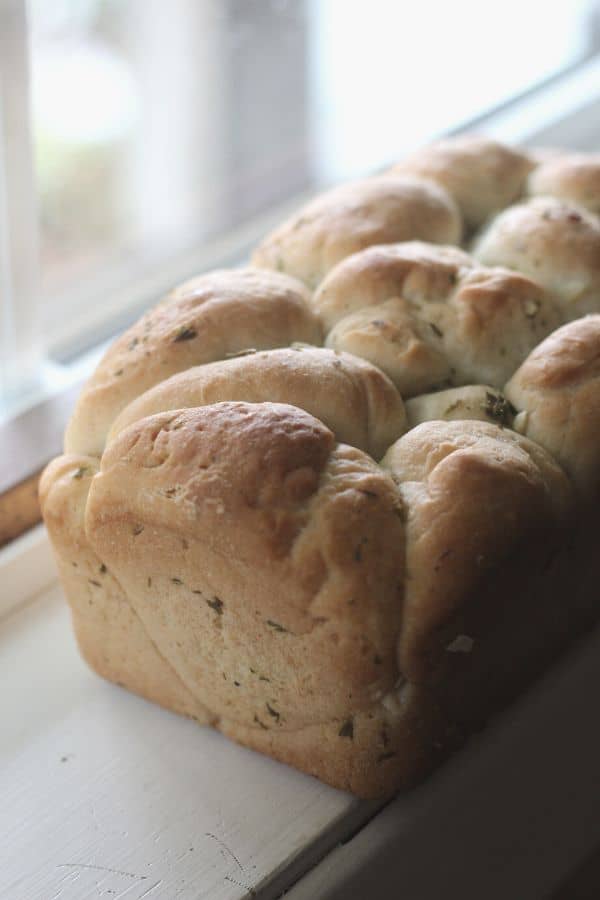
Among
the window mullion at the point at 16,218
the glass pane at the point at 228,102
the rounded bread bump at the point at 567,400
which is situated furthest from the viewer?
the glass pane at the point at 228,102

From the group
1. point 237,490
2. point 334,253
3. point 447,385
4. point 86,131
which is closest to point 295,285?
point 334,253

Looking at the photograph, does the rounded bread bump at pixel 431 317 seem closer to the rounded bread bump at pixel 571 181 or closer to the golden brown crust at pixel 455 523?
the golden brown crust at pixel 455 523

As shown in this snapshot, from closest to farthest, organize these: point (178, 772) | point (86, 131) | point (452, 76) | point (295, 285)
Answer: point (178, 772) < point (295, 285) < point (86, 131) < point (452, 76)

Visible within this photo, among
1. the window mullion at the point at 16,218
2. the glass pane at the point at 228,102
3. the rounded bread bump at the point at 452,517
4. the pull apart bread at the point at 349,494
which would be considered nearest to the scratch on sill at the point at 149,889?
the pull apart bread at the point at 349,494

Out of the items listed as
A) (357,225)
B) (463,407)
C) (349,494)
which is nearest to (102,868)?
(349,494)

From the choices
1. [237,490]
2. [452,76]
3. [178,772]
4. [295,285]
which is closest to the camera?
[237,490]

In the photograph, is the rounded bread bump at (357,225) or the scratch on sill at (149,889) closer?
the scratch on sill at (149,889)

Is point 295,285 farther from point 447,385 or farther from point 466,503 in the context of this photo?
point 466,503

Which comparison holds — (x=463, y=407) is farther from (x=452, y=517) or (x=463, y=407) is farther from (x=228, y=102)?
(x=228, y=102)
